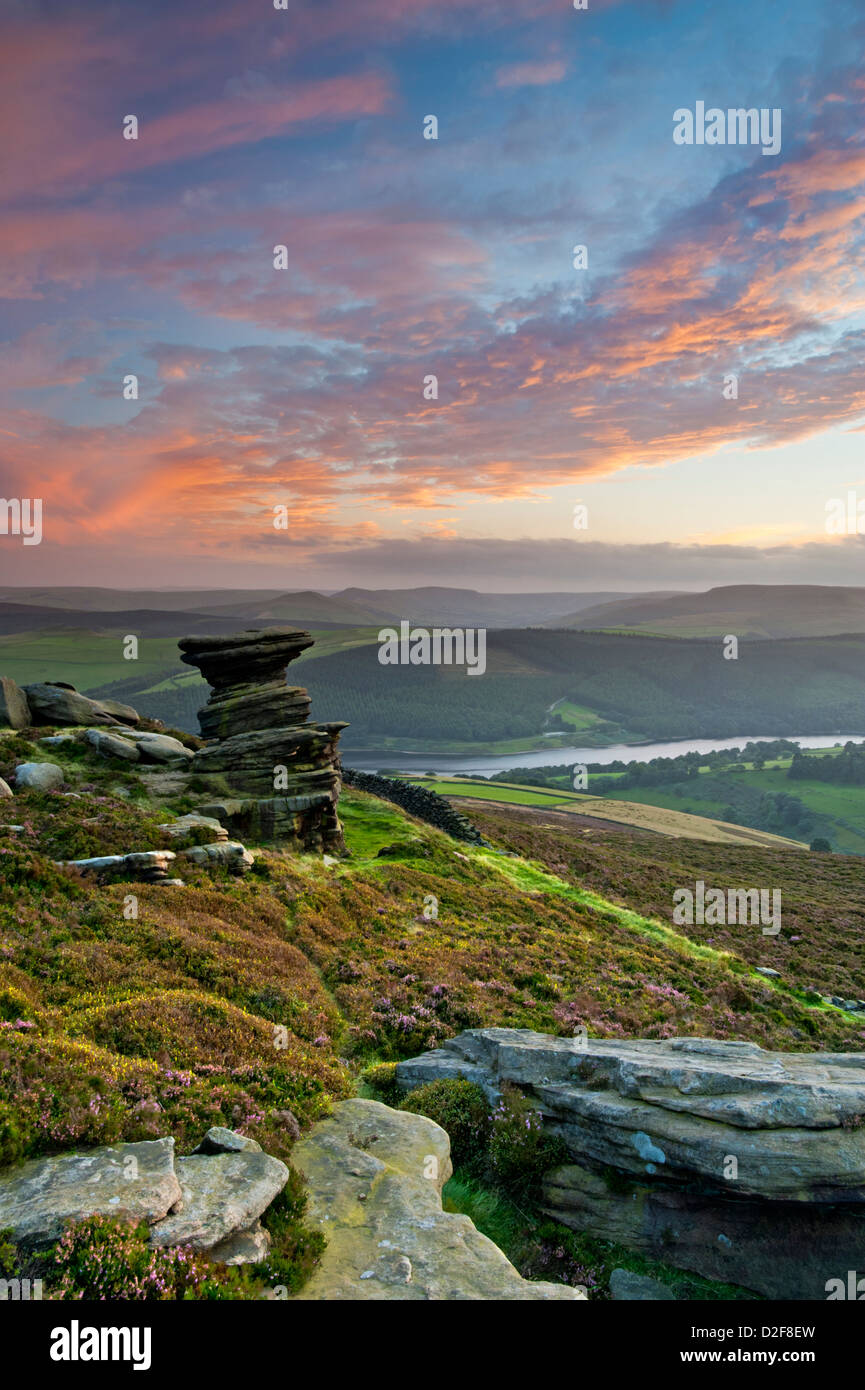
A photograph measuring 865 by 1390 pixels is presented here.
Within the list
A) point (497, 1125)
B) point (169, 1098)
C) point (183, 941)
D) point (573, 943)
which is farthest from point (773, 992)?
point (169, 1098)

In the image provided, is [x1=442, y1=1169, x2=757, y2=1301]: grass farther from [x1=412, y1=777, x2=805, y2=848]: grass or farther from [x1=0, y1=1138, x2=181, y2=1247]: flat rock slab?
[x1=412, y1=777, x2=805, y2=848]: grass

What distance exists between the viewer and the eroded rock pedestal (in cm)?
3145

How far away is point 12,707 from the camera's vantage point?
34062 millimetres

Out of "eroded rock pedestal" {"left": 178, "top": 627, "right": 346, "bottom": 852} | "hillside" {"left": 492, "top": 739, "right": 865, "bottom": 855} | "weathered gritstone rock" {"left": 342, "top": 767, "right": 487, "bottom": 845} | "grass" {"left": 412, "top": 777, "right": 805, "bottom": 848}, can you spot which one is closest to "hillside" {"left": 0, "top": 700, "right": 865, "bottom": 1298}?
"eroded rock pedestal" {"left": 178, "top": 627, "right": 346, "bottom": 852}

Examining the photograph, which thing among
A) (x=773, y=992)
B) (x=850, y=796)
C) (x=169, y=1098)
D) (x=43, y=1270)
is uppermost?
(x=43, y=1270)

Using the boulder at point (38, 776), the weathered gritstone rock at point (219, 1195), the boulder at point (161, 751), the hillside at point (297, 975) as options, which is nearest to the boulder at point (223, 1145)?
the weathered gritstone rock at point (219, 1195)

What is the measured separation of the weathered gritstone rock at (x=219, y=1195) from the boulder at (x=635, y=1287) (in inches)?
195

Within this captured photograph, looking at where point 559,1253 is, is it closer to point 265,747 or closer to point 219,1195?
point 219,1195

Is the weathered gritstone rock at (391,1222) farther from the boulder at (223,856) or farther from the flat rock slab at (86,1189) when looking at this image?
the boulder at (223,856)

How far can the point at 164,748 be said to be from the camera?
3428 cm

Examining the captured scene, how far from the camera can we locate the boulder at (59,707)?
36188 mm

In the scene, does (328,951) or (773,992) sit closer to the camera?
(328,951)

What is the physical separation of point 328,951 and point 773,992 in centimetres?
2032
